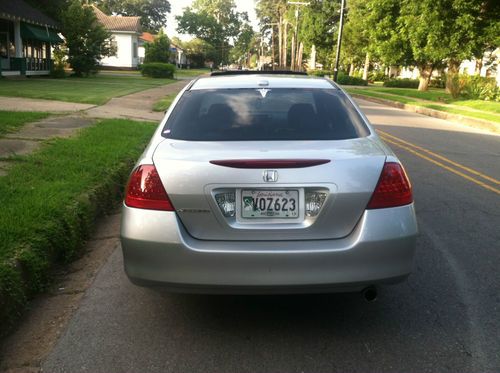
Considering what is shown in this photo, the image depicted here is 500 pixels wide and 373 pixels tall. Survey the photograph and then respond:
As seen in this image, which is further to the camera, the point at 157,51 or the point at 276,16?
the point at 276,16

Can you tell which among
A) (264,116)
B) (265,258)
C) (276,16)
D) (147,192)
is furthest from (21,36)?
(276,16)

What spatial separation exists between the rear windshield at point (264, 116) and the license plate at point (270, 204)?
57cm

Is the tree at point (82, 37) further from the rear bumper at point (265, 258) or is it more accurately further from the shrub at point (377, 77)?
the rear bumper at point (265, 258)

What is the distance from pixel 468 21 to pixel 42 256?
2646cm

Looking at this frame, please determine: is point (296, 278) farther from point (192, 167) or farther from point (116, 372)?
point (116, 372)

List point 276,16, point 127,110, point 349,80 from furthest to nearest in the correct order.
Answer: point 276,16
point 349,80
point 127,110

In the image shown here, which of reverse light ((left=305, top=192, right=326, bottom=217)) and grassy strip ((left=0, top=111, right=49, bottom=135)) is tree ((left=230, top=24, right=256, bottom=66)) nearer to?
grassy strip ((left=0, top=111, right=49, bottom=135))

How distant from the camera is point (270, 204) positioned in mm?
3168

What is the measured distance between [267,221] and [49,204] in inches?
107

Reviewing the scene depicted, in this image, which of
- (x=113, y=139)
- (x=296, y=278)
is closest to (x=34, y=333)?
(x=296, y=278)

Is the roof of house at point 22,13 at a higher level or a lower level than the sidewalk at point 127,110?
higher

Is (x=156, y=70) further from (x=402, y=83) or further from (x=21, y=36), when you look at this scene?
(x=402, y=83)

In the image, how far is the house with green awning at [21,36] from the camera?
29116 millimetres

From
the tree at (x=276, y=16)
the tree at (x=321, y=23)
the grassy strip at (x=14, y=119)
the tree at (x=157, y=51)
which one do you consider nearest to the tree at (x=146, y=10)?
the tree at (x=276, y=16)
